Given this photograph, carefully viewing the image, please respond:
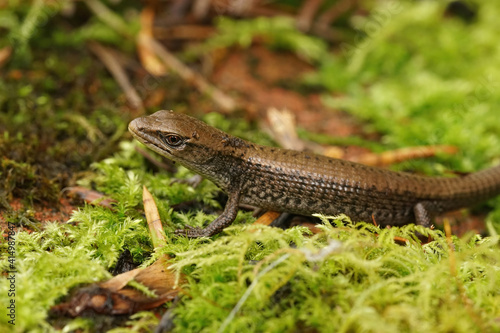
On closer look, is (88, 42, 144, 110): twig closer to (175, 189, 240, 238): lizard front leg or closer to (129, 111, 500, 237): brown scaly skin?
(129, 111, 500, 237): brown scaly skin

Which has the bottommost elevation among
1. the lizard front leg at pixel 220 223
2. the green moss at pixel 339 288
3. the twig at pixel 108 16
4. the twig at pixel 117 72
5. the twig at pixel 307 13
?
the lizard front leg at pixel 220 223

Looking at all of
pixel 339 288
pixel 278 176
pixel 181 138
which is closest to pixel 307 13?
pixel 278 176

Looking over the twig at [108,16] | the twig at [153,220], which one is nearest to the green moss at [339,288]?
the twig at [153,220]

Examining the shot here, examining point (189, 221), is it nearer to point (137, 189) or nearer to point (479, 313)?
point (137, 189)

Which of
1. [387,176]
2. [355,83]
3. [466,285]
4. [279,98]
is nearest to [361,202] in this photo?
[387,176]

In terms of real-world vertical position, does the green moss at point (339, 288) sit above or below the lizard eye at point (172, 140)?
below

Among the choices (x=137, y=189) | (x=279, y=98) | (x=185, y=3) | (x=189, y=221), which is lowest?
(x=189, y=221)

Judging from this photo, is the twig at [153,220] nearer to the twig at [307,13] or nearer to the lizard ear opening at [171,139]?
the lizard ear opening at [171,139]
